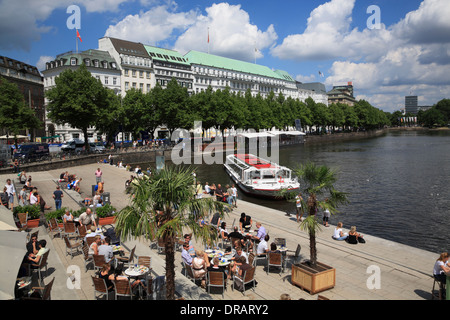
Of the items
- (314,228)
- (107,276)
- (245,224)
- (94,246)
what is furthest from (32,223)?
(314,228)

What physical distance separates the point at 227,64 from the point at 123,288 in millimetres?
131714

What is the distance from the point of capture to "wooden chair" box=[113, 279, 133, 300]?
9.41 m

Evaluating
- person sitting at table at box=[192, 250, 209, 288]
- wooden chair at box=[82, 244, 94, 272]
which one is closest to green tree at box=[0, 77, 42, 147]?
wooden chair at box=[82, 244, 94, 272]

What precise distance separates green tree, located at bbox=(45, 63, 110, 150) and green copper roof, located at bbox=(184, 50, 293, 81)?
216 ft

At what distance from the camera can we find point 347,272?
1221 centimetres

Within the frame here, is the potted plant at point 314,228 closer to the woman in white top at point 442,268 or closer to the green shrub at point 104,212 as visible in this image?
the woman in white top at point 442,268

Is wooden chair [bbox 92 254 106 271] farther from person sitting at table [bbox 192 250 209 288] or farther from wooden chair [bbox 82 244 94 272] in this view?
person sitting at table [bbox 192 250 209 288]

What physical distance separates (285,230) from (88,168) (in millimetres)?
36292

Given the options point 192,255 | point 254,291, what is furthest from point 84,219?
point 254,291

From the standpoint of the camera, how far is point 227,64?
134375mm

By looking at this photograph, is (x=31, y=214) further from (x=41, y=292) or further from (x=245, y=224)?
(x=245, y=224)

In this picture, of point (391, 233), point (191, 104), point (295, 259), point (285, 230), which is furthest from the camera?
point (191, 104)

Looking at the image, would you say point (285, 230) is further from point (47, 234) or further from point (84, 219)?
point (47, 234)

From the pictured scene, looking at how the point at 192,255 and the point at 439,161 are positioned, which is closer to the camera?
the point at 192,255
